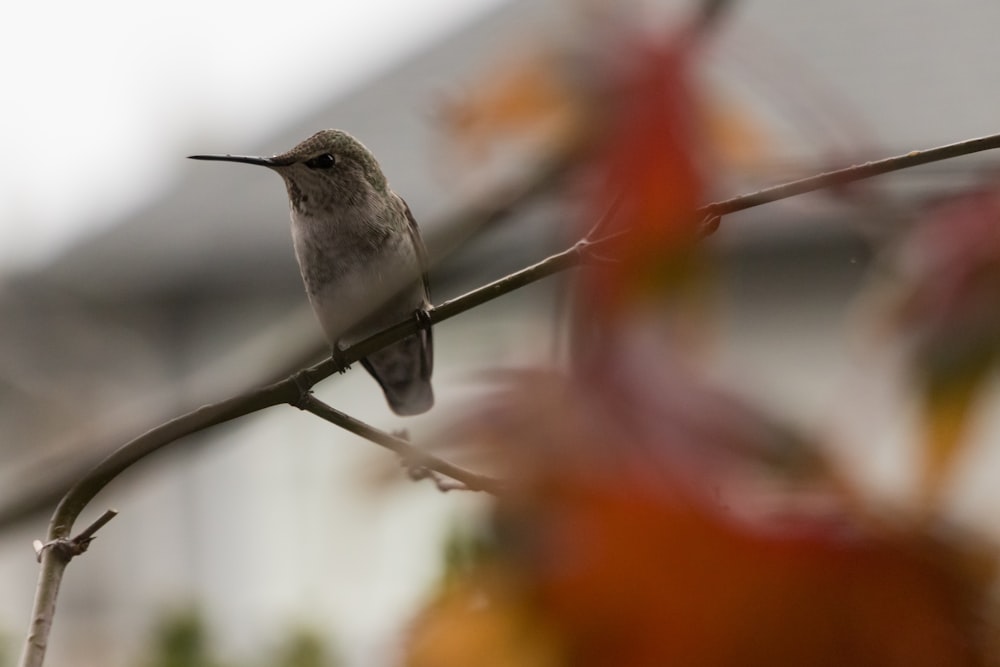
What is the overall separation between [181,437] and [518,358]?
0.44m

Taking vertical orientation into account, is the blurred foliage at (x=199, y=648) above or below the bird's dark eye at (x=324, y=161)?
below

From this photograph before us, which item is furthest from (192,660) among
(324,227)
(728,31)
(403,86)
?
(403,86)

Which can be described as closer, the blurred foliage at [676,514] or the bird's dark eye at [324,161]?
the blurred foliage at [676,514]

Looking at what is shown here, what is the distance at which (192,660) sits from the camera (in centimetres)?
259

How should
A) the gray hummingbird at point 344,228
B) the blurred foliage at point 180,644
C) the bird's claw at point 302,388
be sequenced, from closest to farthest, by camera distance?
the bird's claw at point 302,388
the gray hummingbird at point 344,228
the blurred foliage at point 180,644

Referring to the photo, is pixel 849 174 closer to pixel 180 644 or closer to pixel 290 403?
pixel 290 403

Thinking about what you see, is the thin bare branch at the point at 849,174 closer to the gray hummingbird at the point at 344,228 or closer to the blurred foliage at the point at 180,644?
the gray hummingbird at the point at 344,228

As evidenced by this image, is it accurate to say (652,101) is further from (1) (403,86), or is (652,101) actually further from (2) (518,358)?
(1) (403,86)

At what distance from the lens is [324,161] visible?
1822mm

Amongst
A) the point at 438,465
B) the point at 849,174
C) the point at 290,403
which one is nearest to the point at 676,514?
the point at 438,465

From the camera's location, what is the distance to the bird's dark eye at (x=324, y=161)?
5.88 ft

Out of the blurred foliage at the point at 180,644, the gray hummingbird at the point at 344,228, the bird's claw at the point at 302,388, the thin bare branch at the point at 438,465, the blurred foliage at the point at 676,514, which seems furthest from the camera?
the blurred foliage at the point at 180,644

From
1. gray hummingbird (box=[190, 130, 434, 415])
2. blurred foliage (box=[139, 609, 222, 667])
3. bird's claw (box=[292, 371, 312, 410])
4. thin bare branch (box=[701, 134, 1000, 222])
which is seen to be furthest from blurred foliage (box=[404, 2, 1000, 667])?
blurred foliage (box=[139, 609, 222, 667])

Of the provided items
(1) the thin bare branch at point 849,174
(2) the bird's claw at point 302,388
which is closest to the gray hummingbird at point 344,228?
(2) the bird's claw at point 302,388
